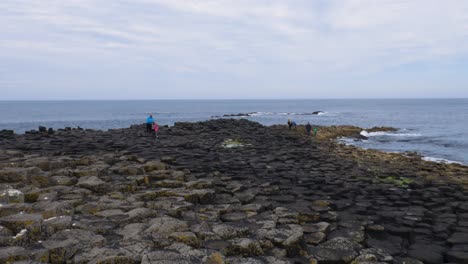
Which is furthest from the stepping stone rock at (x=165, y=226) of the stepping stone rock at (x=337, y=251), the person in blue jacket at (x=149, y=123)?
the person in blue jacket at (x=149, y=123)

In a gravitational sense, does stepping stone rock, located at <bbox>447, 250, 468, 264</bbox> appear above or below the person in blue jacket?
below

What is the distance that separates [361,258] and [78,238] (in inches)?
171

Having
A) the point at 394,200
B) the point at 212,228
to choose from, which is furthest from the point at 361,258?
the point at 394,200

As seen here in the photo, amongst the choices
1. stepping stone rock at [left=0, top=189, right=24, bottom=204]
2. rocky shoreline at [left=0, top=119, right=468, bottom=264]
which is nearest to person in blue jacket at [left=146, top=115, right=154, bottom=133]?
rocky shoreline at [left=0, top=119, right=468, bottom=264]

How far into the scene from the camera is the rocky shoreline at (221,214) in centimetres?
554

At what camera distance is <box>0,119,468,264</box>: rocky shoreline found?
5.54m

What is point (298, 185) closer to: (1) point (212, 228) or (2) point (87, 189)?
(1) point (212, 228)

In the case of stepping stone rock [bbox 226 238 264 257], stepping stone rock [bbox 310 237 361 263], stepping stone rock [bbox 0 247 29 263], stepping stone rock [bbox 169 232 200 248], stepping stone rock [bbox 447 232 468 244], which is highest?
stepping stone rock [bbox 0 247 29 263]

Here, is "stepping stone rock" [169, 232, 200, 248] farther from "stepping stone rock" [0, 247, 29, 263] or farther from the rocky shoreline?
"stepping stone rock" [0, 247, 29, 263]

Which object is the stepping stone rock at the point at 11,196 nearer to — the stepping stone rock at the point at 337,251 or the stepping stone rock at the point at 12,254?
the stepping stone rock at the point at 12,254

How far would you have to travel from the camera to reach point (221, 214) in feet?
25.0

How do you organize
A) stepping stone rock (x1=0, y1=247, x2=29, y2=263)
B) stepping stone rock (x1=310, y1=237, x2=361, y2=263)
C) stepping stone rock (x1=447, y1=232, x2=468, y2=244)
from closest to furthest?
1. stepping stone rock (x1=0, y1=247, x2=29, y2=263)
2. stepping stone rock (x1=310, y1=237, x2=361, y2=263)
3. stepping stone rock (x1=447, y1=232, x2=468, y2=244)

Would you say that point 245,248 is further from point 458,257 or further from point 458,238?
point 458,238

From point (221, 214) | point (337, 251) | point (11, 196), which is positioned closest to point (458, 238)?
point (337, 251)
